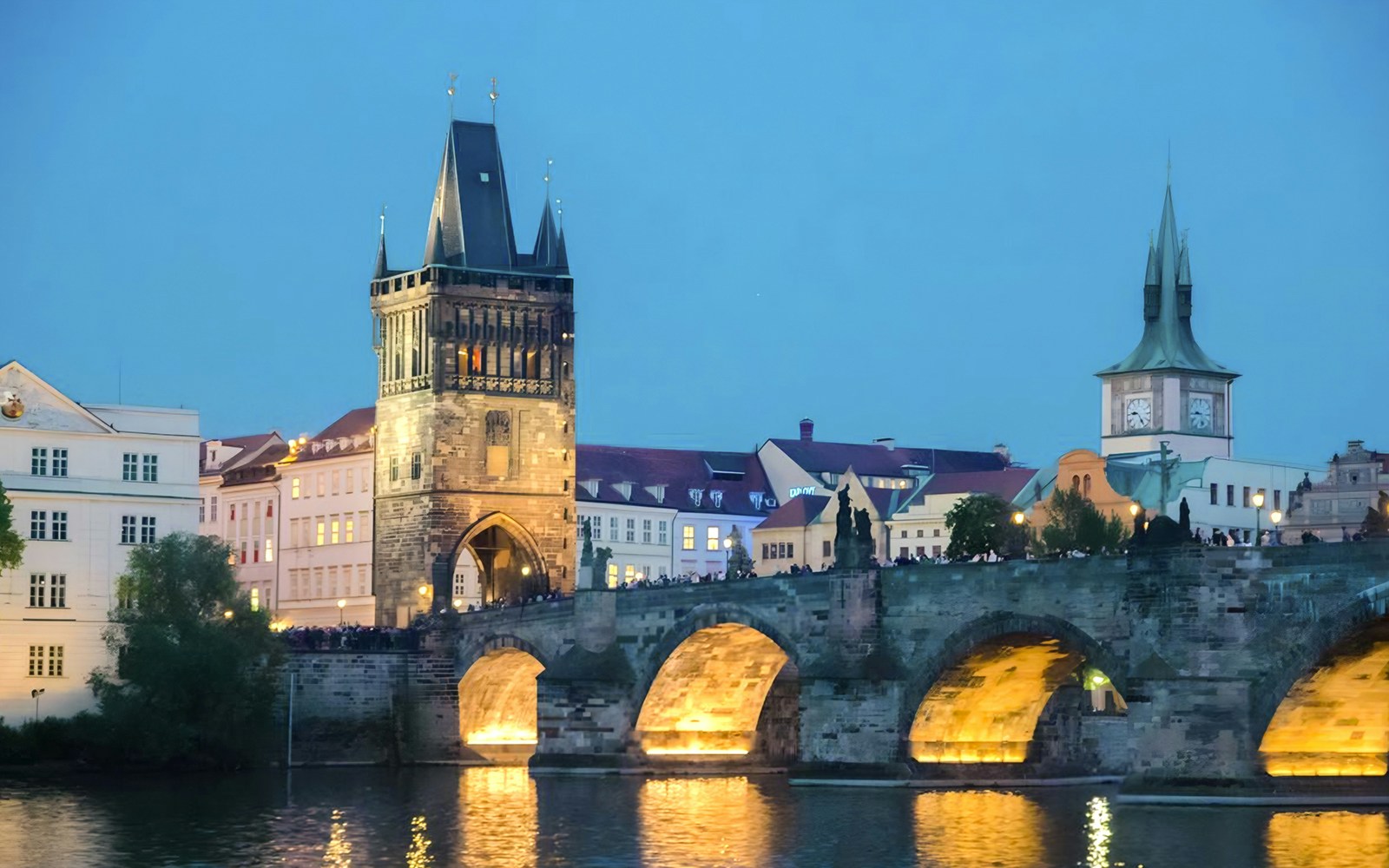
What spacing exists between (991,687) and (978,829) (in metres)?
13.8

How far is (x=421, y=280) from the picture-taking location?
10362cm

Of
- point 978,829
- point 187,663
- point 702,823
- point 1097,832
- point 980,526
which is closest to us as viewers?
point 1097,832

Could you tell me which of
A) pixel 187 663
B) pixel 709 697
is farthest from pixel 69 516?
pixel 709 697

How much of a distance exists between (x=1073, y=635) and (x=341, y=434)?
200 ft

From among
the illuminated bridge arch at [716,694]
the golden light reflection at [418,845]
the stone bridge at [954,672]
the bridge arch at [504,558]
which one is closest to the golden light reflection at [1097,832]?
the stone bridge at [954,672]

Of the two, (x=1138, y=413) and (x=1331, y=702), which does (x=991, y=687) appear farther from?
(x=1138, y=413)

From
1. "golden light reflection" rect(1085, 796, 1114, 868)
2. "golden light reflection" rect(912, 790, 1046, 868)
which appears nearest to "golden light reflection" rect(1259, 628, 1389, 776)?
"golden light reflection" rect(1085, 796, 1114, 868)

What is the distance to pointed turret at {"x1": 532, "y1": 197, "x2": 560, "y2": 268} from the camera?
106 m

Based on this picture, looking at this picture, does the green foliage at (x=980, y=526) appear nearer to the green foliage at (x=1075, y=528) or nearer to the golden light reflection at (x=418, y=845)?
the green foliage at (x=1075, y=528)

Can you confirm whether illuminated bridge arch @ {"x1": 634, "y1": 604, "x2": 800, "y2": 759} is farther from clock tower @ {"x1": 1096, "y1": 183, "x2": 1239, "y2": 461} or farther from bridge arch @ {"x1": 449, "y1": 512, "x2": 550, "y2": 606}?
clock tower @ {"x1": 1096, "y1": 183, "x2": 1239, "y2": 461}

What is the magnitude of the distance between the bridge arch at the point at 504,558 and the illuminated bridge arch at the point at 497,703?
4465 mm

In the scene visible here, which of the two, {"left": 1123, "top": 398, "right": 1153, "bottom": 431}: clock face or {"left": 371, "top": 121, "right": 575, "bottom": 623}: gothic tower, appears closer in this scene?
{"left": 371, "top": 121, "right": 575, "bottom": 623}: gothic tower

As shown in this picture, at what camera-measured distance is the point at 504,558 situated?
10606 centimetres

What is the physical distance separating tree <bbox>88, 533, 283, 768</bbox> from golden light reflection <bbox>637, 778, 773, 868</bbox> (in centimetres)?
1490
